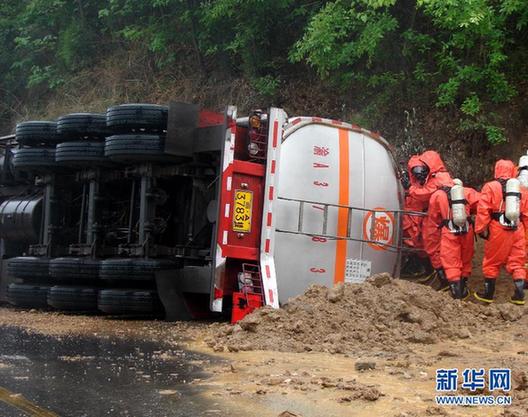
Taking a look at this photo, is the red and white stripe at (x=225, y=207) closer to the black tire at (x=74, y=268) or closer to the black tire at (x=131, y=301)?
the black tire at (x=131, y=301)

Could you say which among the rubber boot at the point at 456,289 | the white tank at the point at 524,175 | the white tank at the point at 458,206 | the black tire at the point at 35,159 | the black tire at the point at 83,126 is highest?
the black tire at the point at 83,126

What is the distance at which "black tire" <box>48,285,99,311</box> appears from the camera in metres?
8.55

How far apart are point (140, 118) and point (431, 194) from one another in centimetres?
365

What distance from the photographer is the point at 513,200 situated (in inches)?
335

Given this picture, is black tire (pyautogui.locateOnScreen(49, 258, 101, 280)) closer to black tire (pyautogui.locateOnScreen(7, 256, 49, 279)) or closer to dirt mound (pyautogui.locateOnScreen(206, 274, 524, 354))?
black tire (pyautogui.locateOnScreen(7, 256, 49, 279))

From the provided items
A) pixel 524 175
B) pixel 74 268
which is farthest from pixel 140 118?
pixel 524 175

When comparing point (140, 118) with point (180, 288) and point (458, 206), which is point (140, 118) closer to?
point (180, 288)

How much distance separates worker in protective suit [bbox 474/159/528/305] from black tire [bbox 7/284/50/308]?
16.6 ft

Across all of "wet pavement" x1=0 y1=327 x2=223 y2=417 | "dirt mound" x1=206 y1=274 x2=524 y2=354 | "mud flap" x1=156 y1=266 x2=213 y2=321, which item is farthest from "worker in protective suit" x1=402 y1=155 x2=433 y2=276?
"wet pavement" x1=0 y1=327 x2=223 y2=417

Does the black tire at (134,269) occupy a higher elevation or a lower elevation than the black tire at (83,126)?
lower

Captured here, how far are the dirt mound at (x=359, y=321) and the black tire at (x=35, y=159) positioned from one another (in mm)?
3467

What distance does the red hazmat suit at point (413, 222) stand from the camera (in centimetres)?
968

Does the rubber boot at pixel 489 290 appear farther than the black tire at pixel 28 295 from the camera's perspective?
No

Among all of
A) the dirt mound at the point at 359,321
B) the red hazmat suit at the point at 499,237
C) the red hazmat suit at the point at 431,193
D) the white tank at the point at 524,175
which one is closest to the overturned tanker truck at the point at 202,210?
the red hazmat suit at the point at 431,193
